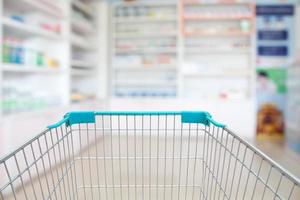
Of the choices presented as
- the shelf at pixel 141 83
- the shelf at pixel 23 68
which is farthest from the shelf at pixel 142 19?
the shelf at pixel 23 68

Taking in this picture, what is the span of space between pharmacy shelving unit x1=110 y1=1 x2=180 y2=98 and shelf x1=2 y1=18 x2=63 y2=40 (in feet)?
5.29

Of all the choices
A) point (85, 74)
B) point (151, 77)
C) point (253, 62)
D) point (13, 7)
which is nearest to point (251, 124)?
point (253, 62)

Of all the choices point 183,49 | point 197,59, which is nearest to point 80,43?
point 183,49

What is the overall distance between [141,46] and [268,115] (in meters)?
2.35

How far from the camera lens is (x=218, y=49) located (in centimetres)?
497

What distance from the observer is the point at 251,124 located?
4.76m

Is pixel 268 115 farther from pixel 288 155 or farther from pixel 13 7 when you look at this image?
pixel 13 7

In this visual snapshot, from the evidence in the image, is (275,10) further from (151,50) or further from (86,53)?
(86,53)

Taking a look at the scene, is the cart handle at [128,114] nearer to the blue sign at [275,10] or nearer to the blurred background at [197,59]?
the blurred background at [197,59]

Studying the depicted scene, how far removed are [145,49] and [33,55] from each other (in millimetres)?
2252

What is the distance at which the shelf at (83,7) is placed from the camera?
416cm

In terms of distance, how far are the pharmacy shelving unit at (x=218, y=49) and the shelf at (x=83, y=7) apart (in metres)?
1.41

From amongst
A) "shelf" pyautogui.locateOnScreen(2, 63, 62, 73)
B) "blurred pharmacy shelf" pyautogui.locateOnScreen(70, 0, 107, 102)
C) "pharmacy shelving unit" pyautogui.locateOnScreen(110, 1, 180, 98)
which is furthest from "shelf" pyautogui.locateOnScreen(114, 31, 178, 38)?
"shelf" pyautogui.locateOnScreen(2, 63, 62, 73)

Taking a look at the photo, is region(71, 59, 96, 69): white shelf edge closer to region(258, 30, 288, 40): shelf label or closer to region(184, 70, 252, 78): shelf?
region(184, 70, 252, 78): shelf
